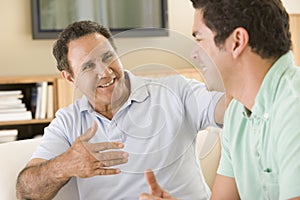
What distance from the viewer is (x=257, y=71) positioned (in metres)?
1.21

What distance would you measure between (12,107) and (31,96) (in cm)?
17

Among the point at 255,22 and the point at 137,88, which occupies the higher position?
the point at 255,22

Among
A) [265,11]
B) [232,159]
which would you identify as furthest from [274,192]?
[265,11]

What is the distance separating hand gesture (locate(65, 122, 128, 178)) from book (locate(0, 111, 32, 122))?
1.99 metres

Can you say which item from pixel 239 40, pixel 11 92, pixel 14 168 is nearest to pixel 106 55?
pixel 239 40

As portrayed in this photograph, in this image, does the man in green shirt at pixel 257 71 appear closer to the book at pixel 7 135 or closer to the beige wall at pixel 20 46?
the book at pixel 7 135

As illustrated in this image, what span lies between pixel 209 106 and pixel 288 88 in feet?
0.96

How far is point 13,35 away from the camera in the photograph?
382cm

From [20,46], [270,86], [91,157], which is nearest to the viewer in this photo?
[270,86]

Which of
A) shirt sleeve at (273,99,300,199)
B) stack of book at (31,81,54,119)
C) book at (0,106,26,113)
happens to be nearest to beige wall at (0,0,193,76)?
stack of book at (31,81,54,119)

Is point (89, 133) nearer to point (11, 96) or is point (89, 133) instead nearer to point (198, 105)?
point (198, 105)

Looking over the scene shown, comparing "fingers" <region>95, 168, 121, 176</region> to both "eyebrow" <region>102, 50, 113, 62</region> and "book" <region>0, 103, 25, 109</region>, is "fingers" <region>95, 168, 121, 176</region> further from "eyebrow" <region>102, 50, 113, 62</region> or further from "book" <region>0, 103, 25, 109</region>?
"book" <region>0, 103, 25, 109</region>

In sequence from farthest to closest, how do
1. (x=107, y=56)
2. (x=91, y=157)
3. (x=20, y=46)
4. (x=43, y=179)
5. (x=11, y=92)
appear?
1. (x=20, y=46)
2. (x=11, y=92)
3. (x=43, y=179)
4. (x=91, y=157)
5. (x=107, y=56)

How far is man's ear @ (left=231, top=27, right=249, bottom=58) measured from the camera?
1.20 metres
